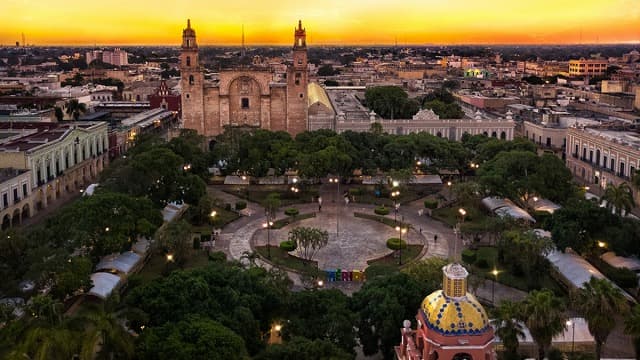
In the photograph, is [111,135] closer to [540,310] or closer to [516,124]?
[516,124]

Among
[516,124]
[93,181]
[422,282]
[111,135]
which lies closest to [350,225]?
[422,282]

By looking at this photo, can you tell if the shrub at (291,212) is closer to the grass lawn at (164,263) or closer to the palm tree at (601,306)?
the grass lawn at (164,263)

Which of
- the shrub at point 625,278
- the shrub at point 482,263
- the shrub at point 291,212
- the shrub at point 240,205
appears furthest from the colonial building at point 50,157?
the shrub at point 625,278

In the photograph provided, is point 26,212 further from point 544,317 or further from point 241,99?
point 544,317

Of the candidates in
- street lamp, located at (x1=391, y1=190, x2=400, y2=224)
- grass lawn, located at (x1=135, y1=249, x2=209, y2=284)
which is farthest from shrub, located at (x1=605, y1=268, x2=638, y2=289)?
grass lawn, located at (x1=135, y1=249, x2=209, y2=284)

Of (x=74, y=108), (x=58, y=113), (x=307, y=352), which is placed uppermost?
(x=74, y=108)

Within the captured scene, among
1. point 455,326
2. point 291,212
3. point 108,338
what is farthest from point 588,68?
point 108,338

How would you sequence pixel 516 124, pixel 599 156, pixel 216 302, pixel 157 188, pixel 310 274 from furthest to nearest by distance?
pixel 516 124, pixel 599 156, pixel 157 188, pixel 310 274, pixel 216 302
